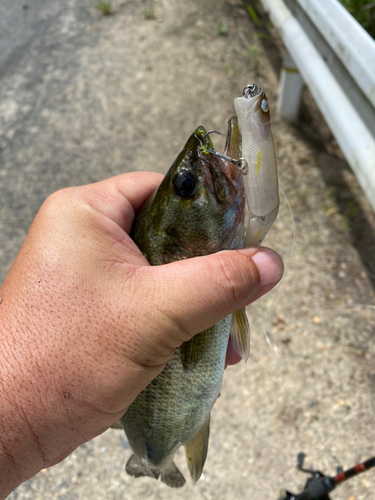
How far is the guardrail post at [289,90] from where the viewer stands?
4.06 meters

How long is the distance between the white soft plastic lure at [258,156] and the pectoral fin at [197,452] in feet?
3.85

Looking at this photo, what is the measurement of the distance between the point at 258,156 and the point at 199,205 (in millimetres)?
380

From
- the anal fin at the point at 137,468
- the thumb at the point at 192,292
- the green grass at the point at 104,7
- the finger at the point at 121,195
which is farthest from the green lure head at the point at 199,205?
the green grass at the point at 104,7

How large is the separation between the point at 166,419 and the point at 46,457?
53cm

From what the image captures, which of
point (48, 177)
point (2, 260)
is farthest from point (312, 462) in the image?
point (48, 177)

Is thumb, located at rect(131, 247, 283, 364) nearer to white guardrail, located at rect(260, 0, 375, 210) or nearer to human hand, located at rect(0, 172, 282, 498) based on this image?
human hand, located at rect(0, 172, 282, 498)

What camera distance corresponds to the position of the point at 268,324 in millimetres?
3213

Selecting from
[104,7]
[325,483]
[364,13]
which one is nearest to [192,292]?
[325,483]

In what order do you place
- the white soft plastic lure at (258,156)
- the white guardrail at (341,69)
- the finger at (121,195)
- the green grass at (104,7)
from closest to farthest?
the white soft plastic lure at (258,156) → the finger at (121,195) → the white guardrail at (341,69) → the green grass at (104,7)

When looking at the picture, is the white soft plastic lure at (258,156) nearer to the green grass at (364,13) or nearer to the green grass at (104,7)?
the green grass at (364,13)

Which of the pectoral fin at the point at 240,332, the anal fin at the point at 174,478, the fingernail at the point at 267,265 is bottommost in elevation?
the anal fin at the point at 174,478

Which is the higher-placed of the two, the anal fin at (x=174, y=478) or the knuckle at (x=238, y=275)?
the knuckle at (x=238, y=275)

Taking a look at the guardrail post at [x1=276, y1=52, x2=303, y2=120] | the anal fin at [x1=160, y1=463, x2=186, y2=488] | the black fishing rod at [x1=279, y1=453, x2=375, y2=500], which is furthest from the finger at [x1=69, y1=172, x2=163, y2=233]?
the guardrail post at [x1=276, y1=52, x2=303, y2=120]

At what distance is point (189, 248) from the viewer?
1663mm
